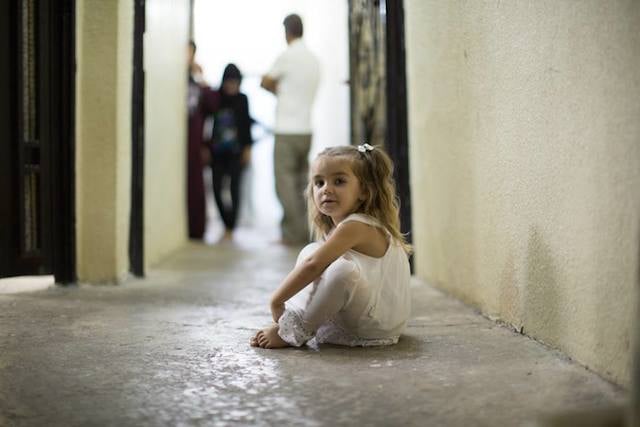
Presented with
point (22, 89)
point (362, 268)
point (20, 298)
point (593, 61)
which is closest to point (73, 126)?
point (22, 89)

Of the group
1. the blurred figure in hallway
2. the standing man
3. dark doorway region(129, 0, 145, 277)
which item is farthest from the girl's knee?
the blurred figure in hallway

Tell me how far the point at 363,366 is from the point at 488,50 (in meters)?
1.35

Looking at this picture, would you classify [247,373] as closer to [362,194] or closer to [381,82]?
[362,194]

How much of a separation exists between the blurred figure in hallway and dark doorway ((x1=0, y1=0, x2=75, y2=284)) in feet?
11.8

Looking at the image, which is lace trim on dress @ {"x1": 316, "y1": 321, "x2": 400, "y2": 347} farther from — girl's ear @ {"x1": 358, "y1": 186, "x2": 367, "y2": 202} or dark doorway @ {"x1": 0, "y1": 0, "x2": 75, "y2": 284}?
dark doorway @ {"x1": 0, "y1": 0, "x2": 75, "y2": 284}

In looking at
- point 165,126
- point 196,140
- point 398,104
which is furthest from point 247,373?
point 196,140

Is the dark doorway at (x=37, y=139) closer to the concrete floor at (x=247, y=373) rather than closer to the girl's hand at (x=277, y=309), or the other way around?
the concrete floor at (x=247, y=373)

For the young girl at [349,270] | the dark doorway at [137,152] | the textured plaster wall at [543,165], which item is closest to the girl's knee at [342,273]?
the young girl at [349,270]

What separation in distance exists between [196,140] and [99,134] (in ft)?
10.4

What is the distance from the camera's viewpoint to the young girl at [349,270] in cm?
253

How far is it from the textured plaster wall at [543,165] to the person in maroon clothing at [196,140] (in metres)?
3.60

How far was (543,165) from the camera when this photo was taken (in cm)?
249

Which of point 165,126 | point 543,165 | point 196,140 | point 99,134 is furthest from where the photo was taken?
point 196,140

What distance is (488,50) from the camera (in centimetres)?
300
